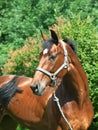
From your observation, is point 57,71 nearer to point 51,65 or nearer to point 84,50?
point 51,65

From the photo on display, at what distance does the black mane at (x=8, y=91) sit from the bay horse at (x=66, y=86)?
4.02 ft

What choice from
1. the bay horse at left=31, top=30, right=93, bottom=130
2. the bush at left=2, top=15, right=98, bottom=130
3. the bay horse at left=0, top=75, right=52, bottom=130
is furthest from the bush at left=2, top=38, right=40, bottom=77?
the bay horse at left=31, top=30, right=93, bottom=130

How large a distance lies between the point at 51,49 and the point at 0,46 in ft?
27.5

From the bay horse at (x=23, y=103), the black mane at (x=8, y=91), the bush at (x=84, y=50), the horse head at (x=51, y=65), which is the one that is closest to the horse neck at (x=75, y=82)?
the horse head at (x=51, y=65)

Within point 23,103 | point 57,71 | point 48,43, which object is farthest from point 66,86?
point 23,103

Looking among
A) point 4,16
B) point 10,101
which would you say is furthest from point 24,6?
point 10,101

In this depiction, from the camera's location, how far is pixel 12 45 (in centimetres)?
1273

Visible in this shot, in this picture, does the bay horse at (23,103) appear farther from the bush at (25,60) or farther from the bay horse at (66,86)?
the bush at (25,60)

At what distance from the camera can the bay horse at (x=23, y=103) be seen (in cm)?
580

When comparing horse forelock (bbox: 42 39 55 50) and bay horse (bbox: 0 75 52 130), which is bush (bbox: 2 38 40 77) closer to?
bay horse (bbox: 0 75 52 130)

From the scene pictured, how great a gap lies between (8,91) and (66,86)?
5.18 feet

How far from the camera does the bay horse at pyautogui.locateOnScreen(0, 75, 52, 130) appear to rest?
228 inches

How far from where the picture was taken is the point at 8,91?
21.6 ft

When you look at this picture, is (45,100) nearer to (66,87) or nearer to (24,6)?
(66,87)
